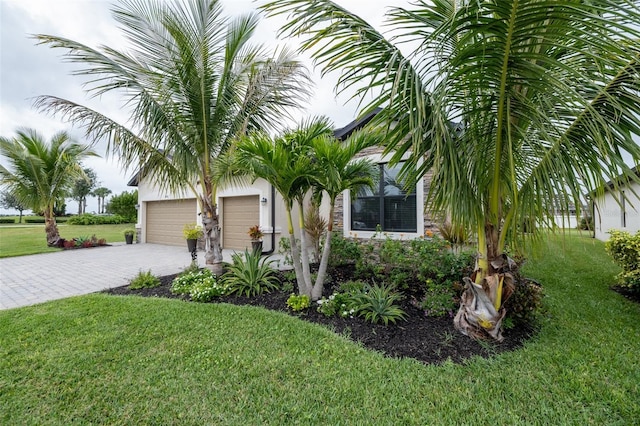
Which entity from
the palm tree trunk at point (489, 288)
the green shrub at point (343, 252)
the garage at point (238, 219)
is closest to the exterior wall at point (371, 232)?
the green shrub at point (343, 252)

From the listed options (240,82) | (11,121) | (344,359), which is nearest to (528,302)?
(344,359)

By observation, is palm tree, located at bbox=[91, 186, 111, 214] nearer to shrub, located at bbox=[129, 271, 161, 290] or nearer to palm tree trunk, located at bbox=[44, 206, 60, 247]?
palm tree trunk, located at bbox=[44, 206, 60, 247]

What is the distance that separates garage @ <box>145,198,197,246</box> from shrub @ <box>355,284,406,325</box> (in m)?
11.0

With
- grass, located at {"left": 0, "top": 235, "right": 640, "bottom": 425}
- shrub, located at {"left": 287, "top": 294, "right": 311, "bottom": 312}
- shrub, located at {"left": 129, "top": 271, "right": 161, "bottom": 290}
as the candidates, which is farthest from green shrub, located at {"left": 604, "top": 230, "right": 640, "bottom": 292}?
shrub, located at {"left": 129, "top": 271, "right": 161, "bottom": 290}

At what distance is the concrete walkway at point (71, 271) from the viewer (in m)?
5.79

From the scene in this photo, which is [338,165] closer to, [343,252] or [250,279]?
[250,279]

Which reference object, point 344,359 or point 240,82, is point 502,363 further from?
point 240,82

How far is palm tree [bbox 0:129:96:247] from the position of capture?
1148 cm

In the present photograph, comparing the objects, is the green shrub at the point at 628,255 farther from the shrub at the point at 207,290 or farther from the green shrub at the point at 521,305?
the shrub at the point at 207,290

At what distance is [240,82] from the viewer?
5812 millimetres

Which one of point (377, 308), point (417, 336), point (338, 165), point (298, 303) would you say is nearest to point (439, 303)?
point (417, 336)

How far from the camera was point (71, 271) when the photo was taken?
→ 7.94 metres

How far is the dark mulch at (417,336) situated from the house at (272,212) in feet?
5.47

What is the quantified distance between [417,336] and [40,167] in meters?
16.3
